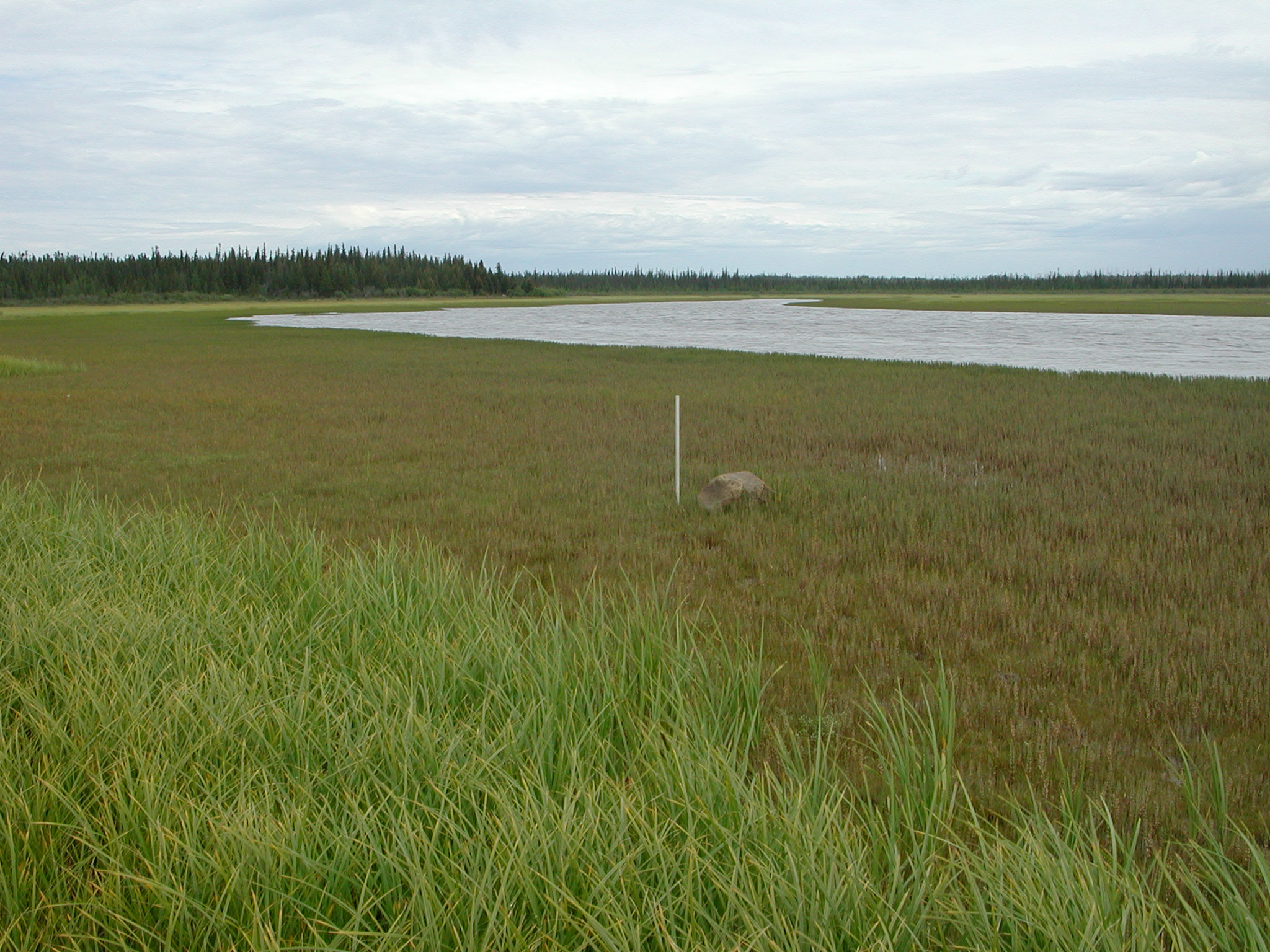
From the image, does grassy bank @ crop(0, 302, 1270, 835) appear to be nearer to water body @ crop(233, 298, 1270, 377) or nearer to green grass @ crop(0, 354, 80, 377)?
green grass @ crop(0, 354, 80, 377)

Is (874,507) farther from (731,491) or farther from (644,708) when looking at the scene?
(644,708)

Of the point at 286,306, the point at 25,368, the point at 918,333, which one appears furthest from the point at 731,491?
the point at 286,306

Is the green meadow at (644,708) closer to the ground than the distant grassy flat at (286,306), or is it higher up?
closer to the ground

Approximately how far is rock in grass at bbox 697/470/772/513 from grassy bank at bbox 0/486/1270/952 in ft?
17.2

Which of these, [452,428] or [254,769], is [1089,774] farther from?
[452,428]

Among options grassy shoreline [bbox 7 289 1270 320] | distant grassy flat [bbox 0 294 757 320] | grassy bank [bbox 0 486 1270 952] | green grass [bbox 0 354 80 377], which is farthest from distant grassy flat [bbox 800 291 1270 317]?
grassy bank [bbox 0 486 1270 952]

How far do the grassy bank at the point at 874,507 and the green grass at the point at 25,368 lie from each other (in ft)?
14.0

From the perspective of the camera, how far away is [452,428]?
1881cm

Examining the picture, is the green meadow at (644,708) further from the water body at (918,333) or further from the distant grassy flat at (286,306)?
the distant grassy flat at (286,306)

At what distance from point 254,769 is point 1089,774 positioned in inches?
150

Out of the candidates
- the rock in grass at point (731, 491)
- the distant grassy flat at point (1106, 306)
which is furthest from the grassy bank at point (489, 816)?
the distant grassy flat at point (1106, 306)

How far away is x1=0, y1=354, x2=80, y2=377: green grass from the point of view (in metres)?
30.3

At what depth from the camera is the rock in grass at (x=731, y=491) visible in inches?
445

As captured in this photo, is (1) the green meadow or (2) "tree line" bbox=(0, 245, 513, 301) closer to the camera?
(1) the green meadow
